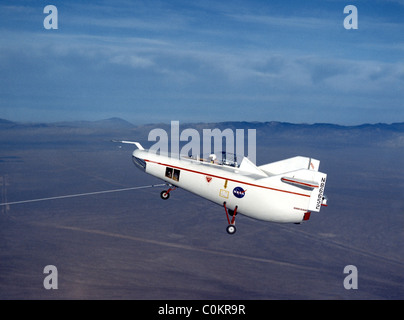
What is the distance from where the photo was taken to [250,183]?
45188 millimetres

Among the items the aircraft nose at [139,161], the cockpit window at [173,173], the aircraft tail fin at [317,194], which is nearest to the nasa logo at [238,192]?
the cockpit window at [173,173]

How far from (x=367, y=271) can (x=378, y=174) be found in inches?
3873

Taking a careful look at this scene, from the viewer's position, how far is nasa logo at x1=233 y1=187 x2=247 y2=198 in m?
45.4

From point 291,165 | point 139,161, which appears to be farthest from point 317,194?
point 139,161

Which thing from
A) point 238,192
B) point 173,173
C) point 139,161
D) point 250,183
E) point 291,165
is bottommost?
point 238,192

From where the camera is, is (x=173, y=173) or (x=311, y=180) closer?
(x=311, y=180)

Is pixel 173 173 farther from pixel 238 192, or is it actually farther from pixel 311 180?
pixel 311 180

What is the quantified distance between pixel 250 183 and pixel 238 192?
4.73ft

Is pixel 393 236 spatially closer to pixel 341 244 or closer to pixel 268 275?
pixel 341 244

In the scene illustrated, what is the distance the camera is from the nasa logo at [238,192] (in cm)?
4538

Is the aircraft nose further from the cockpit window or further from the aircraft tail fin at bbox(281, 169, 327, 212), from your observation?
the aircraft tail fin at bbox(281, 169, 327, 212)

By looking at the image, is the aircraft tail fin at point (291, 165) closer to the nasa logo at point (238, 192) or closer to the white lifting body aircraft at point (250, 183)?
the white lifting body aircraft at point (250, 183)

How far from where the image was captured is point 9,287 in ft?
163

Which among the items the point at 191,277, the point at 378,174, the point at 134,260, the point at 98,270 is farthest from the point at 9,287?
the point at 378,174
